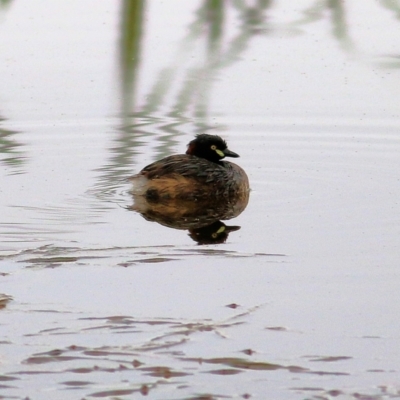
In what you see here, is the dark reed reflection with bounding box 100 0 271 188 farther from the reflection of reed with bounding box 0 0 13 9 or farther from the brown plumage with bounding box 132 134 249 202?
the reflection of reed with bounding box 0 0 13 9

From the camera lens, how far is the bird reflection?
26.7 ft

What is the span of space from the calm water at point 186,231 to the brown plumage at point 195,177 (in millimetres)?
236

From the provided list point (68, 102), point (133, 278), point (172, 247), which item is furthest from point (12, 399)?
point (68, 102)

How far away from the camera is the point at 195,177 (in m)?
9.75

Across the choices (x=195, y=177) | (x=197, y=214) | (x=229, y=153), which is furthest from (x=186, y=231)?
(x=229, y=153)

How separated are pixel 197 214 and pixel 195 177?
0.82 m

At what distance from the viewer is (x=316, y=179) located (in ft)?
31.9

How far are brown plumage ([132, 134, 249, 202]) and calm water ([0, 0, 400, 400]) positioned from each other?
236 mm

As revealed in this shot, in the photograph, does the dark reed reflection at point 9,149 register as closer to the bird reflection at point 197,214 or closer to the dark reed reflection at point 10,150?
the dark reed reflection at point 10,150

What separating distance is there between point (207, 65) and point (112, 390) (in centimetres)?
903

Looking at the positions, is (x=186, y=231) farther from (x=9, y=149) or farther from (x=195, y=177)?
(x=9, y=149)

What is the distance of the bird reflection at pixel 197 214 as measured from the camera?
8141mm

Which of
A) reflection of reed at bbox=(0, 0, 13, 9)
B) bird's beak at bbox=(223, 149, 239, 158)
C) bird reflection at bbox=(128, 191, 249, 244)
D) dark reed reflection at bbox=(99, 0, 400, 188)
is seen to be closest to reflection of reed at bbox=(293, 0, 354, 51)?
dark reed reflection at bbox=(99, 0, 400, 188)

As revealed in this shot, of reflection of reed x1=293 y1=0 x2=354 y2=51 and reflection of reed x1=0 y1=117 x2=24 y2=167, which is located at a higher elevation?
reflection of reed x1=293 y1=0 x2=354 y2=51
